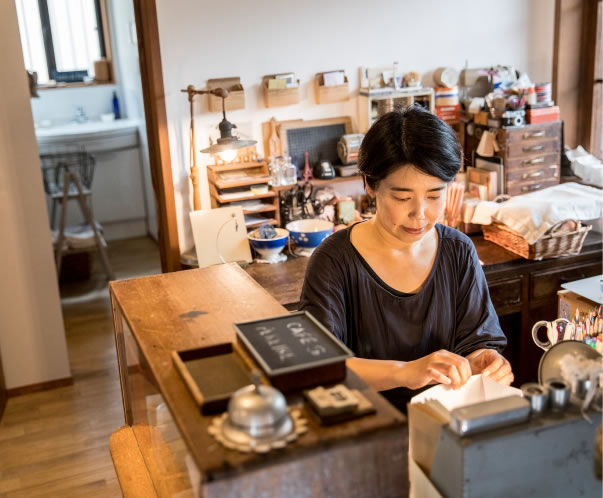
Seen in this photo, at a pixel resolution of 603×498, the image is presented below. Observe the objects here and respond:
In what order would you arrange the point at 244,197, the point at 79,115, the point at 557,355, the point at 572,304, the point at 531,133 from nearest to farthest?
the point at 557,355
the point at 572,304
the point at 244,197
the point at 531,133
the point at 79,115

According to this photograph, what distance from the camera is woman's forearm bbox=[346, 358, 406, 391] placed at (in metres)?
1.69

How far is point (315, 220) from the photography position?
3428 millimetres

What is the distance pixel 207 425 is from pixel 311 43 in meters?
2.84

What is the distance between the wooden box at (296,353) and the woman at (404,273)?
63cm

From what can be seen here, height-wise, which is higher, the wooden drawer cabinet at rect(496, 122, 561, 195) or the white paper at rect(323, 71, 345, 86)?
the white paper at rect(323, 71, 345, 86)

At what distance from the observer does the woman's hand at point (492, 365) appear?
168 cm

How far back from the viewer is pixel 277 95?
347 cm

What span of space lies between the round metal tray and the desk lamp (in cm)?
203

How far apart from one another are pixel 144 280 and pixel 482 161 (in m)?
2.52

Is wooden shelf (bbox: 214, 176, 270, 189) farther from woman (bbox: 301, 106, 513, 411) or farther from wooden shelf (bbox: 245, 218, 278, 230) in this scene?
woman (bbox: 301, 106, 513, 411)

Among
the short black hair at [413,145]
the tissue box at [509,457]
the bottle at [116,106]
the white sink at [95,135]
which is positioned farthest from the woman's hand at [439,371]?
the bottle at [116,106]

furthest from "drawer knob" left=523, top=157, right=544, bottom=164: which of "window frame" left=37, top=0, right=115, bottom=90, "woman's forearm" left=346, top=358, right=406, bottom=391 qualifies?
"window frame" left=37, top=0, right=115, bottom=90

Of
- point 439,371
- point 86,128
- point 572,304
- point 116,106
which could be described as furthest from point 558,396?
point 116,106

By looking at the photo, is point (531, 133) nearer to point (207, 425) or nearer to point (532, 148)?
point (532, 148)
